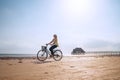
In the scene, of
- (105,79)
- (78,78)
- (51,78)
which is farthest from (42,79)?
(105,79)

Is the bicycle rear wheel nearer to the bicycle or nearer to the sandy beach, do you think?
the bicycle

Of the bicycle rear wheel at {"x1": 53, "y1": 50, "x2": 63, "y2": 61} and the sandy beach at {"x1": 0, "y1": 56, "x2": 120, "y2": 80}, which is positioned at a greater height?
the bicycle rear wheel at {"x1": 53, "y1": 50, "x2": 63, "y2": 61}

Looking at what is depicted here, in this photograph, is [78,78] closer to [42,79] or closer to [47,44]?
[42,79]

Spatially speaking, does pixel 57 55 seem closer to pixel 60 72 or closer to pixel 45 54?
pixel 45 54

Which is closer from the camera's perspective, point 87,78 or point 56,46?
point 87,78

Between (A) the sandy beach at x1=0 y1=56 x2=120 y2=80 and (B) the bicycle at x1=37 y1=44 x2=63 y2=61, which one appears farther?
(B) the bicycle at x1=37 y1=44 x2=63 y2=61

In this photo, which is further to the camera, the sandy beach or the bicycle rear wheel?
the bicycle rear wheel

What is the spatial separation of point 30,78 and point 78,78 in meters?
1.80

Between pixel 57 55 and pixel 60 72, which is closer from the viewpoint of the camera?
pixel 60 72

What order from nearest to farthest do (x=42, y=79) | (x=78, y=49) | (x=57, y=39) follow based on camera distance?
1. (x=42, y=79)
2. (x=57, y=39)
3. (x=78, y=49)

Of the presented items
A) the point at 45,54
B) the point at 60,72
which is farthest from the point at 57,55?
the point at 60,72

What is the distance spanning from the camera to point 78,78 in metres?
7.04

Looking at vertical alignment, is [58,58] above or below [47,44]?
below

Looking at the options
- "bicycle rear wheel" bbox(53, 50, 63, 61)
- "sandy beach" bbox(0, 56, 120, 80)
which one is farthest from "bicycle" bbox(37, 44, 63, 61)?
"sandy beach" bbox(0, 56, 120, 80)
